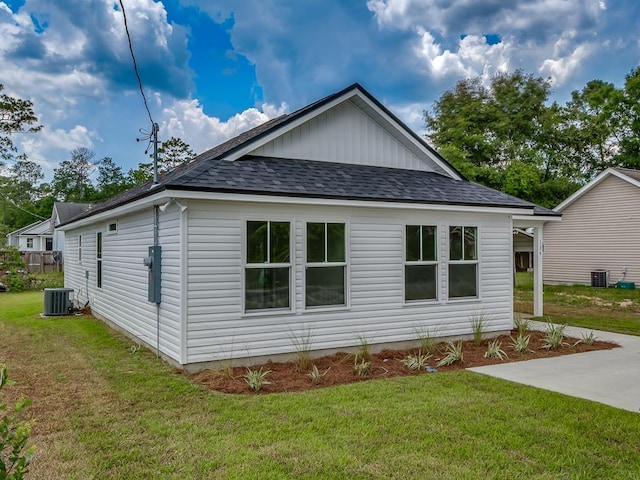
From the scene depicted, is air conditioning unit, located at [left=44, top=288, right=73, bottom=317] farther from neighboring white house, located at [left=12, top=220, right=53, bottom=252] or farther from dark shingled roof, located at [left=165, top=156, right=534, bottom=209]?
neighboring white house, located at [left=12, top=220, right=53, bottom=252]

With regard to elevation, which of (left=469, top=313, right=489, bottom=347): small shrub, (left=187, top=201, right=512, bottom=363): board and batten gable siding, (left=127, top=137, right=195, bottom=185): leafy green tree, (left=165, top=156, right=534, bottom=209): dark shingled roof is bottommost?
(left=469, top=313, right=489, bottom=347): small shrub

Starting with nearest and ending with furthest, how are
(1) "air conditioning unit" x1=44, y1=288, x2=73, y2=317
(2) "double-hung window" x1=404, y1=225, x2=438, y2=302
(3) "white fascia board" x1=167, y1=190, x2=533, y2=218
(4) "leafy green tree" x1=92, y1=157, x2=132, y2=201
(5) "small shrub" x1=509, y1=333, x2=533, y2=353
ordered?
(3) "white fascia board" x1=167, y1=190, x2=533, y2=218 < (5) "small shrub" x1=509, y1=333, x2=533, y2=353 < (2) "double-hung window" x1=404, y1=225, x2=438, y2=302 < (1) "air conditioning unit" x1=44, y1=288, x2=73, y2=317 < (4) "leafy green tree" x1=92, y1=157, x2=132, y2=201

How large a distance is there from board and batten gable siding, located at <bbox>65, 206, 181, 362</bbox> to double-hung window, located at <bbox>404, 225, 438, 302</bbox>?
3826 millimetres

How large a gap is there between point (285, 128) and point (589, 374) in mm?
6173

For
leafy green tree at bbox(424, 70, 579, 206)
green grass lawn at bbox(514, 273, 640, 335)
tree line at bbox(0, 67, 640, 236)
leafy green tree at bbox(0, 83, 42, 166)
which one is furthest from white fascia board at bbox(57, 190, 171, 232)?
leafy green tree at bbox(424, 70, 579, 206)

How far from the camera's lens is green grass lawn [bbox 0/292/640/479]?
3553mm

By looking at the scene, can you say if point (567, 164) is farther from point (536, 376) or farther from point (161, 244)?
point (161, 244)

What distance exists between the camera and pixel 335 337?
291 inches

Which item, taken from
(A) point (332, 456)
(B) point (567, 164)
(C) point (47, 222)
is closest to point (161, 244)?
(A) point (332, 456)

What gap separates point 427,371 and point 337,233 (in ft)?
8.13

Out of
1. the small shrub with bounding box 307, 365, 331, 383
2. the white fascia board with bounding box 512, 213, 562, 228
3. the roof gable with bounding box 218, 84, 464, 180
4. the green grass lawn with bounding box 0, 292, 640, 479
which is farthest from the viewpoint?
the white fascia board with bounding box 512, 213, 562, 228

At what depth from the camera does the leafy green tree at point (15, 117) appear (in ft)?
80.1

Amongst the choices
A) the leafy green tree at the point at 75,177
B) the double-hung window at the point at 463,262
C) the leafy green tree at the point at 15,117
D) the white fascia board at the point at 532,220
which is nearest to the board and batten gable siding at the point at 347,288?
the double-hung window at the point at 463,262

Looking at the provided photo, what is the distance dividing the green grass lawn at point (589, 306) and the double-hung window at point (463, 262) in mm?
3903
